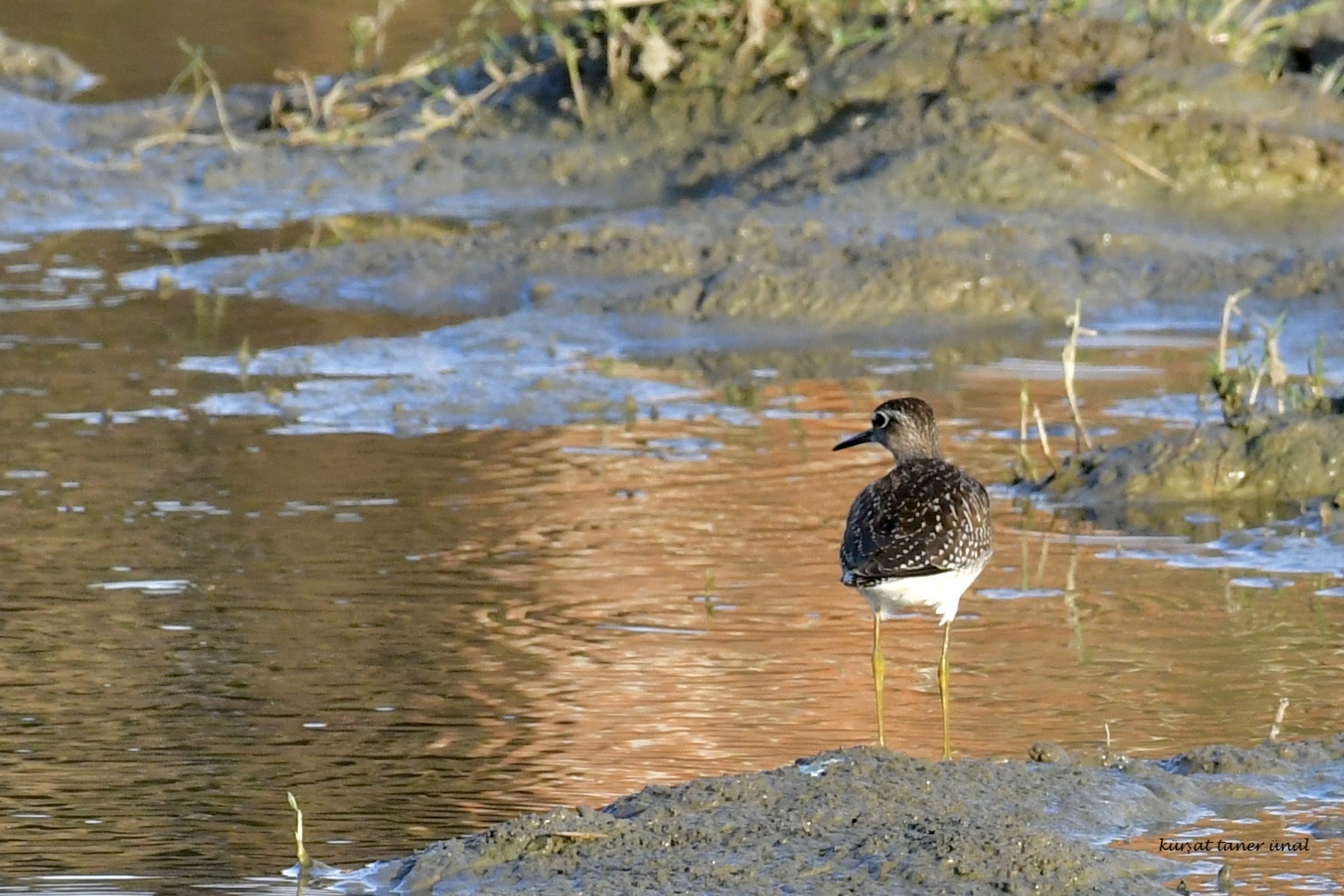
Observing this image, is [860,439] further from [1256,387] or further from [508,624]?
[1256,387]

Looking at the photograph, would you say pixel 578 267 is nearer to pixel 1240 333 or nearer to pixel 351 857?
pixel 1240 333

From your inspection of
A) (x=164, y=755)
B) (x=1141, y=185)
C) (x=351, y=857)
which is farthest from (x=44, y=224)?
(x=351, y=857)

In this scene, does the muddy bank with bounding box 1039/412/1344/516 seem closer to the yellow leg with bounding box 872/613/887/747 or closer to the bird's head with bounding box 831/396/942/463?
the bird's head with bounding box 831/396/942/463

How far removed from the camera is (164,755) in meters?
5.47

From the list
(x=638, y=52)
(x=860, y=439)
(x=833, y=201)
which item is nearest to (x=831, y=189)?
(x=833, y=201)

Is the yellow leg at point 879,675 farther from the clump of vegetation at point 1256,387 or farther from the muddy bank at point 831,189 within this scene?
the muddy bank at point 831,189

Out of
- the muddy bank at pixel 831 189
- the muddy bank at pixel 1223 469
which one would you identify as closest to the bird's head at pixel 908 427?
the muddy bank at pixel 1223 469

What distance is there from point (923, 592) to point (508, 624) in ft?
4.50

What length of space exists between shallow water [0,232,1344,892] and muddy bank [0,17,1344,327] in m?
1.39

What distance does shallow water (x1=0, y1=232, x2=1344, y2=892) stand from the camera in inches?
207

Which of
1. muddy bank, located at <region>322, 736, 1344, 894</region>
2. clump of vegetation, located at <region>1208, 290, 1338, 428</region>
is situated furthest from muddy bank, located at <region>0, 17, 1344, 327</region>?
muddy bank, located at <region>322, 736, 1344, 894</region>

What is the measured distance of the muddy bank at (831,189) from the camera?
11078 mm

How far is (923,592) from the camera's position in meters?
5.72

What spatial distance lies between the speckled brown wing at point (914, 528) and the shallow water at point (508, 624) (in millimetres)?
378
